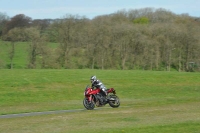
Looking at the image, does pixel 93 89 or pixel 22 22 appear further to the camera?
pixel 22 22

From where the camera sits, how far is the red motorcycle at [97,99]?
88.2ft

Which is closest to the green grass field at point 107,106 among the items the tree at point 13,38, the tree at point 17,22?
the tree at point 13,38

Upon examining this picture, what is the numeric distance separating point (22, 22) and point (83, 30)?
80.3 feet

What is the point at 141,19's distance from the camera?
116688 mm

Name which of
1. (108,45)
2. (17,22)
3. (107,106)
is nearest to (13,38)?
(108,45)

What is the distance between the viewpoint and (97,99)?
27297 millimetres

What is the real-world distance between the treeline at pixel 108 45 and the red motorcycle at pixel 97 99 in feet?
152

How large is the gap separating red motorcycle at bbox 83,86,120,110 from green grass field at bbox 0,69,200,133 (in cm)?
52

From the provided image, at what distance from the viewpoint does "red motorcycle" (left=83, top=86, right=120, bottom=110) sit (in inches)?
1058

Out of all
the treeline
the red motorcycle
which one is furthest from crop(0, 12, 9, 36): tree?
the red motorcycle

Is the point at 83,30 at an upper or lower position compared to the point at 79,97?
upper

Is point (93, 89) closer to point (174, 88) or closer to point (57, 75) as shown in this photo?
point (174, 88)

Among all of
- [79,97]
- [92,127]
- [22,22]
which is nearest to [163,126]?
[92,127]

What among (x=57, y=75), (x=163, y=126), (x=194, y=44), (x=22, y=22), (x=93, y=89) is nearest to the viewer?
(x=163, y=126)
